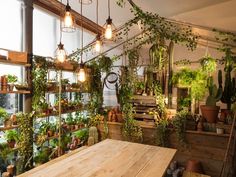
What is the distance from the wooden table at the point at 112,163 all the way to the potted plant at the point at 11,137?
5.10 feet

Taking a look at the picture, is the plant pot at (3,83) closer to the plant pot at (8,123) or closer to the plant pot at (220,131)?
the plant pot at (8,123)

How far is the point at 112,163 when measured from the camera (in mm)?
2023

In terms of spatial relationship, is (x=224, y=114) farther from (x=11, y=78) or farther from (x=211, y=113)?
(x=11, y=78)

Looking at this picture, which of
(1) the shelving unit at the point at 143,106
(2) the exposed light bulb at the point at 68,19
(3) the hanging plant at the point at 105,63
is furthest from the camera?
(3) the hanging plant at the point at 105,63

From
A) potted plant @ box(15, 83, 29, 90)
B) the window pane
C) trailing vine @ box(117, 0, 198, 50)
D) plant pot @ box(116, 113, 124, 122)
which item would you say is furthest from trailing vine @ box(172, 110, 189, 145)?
the window pane

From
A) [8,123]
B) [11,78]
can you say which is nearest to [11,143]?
[8,123]

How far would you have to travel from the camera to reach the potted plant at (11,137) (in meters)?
3.39

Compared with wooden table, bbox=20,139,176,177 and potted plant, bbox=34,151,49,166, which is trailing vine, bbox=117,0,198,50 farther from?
potted plant, bbox=34,151,49,166

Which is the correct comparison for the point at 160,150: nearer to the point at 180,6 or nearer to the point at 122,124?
the point at 122,124

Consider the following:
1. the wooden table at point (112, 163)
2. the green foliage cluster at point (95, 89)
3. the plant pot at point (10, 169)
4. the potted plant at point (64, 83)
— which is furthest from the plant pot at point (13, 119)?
the green foliage cluster at point (95, 89)

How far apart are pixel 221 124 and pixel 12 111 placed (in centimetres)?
365

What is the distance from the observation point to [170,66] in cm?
494

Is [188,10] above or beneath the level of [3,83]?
above

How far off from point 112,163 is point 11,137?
6.94 feet
